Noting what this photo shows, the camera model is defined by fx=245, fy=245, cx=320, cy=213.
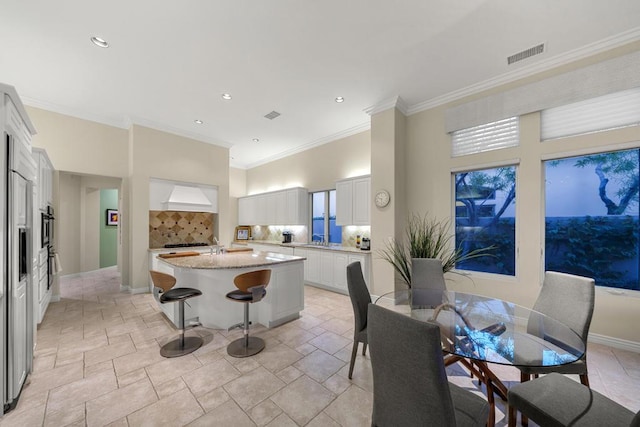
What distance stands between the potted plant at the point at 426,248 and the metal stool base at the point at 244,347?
197cm

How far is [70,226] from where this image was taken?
5.90 m

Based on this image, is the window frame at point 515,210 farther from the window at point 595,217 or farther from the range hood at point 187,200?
the range hood at point 187,200

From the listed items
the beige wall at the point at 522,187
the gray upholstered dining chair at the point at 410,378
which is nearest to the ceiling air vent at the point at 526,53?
the beige wall at the point at 522,187

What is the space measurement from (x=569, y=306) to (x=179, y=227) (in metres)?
6.37

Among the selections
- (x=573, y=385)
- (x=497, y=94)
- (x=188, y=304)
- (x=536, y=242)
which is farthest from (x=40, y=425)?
(x=497, y=94)

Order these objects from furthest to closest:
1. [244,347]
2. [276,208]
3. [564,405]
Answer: [276,208], [244,347], [564,405]

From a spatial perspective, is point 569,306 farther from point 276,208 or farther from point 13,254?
point 276,208

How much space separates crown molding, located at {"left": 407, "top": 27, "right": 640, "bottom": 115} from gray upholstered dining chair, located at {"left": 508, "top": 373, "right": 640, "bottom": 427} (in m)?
3.51

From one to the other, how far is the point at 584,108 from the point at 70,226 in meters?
9.71

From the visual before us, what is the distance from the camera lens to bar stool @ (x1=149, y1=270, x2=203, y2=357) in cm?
257

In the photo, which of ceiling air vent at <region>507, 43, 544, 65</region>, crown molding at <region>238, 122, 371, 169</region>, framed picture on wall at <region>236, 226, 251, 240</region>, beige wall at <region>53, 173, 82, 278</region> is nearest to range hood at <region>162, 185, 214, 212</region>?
framed picture on wall at <region>236, 226, 251, 240</region>

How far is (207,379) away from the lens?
2.18 m

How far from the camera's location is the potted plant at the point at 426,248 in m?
3.39

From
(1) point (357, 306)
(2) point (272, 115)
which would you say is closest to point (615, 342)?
(1) point (357, 306)
